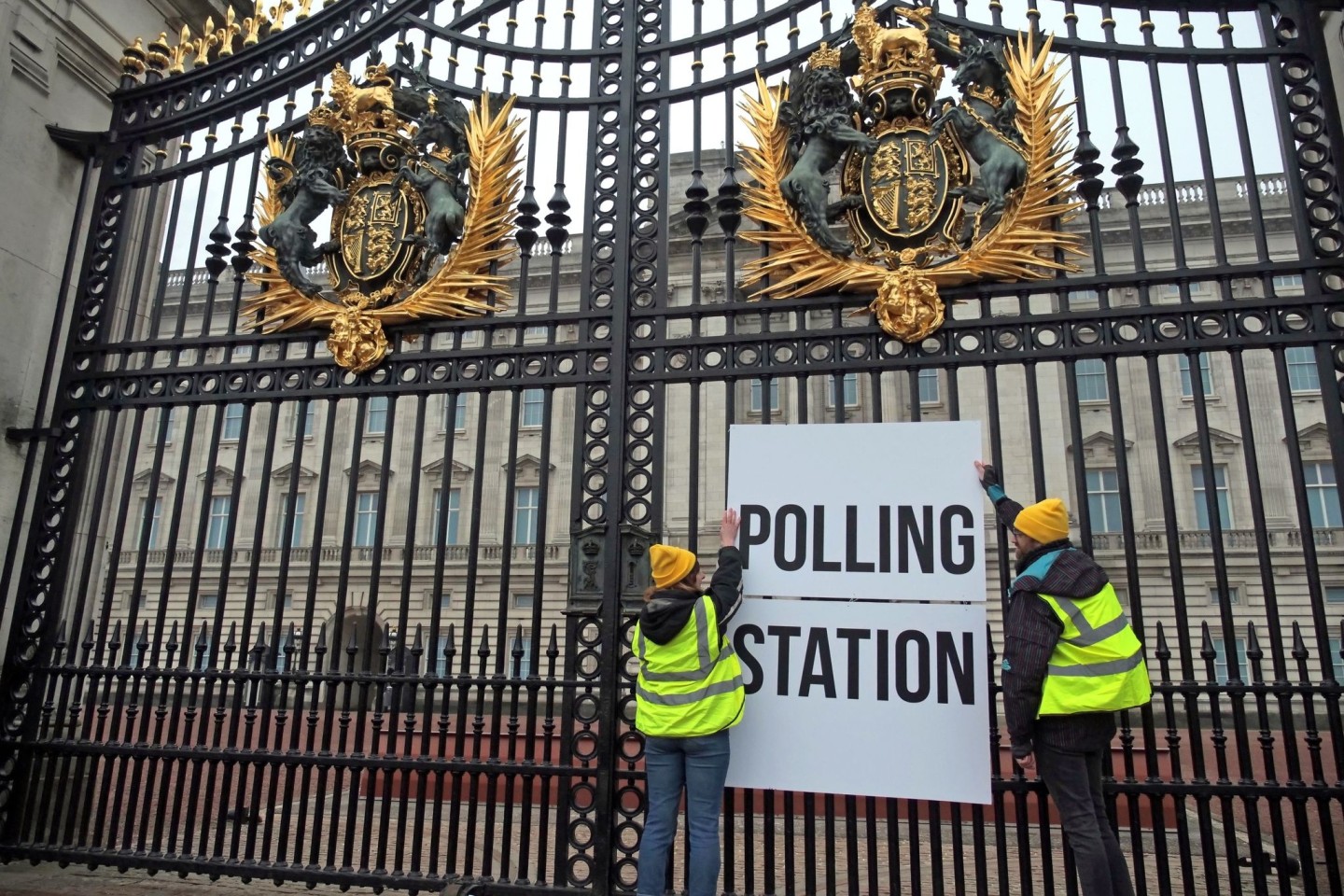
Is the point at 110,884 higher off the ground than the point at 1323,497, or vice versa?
the point at 1323,497

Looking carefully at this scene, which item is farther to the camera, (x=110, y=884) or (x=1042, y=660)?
(x=110, y=884)

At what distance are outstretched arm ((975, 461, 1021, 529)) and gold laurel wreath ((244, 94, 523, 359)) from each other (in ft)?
10.4

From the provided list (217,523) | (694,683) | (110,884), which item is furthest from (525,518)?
(694,683)

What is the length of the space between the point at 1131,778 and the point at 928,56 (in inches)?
166

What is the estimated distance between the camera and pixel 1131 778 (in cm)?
459

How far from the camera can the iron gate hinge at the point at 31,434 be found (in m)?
6.45

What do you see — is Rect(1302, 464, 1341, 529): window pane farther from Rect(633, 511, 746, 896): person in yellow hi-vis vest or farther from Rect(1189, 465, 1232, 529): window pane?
Rect(633, 511, 746, 896): person in yellow hi-vis vest

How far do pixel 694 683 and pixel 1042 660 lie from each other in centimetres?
162

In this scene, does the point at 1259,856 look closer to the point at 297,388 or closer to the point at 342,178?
the point at 297,388

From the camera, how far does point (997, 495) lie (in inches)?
189

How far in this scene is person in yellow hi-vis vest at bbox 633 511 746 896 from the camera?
4488mm

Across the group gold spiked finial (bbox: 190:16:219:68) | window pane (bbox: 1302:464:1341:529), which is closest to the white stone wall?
gold spiked finial (bbox: 190:16:219:68)

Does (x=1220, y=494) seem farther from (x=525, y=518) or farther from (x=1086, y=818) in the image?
(x=1086, y=818)

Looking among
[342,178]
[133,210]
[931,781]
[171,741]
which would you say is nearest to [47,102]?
[133,210]
